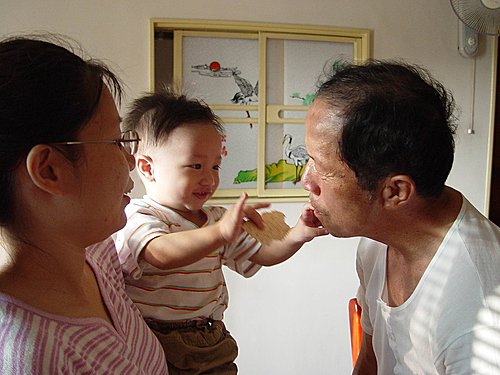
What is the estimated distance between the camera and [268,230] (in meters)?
1.35

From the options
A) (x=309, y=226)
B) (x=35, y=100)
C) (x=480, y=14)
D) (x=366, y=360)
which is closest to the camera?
(x=35, y=100)

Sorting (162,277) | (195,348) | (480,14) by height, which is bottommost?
(195,348)

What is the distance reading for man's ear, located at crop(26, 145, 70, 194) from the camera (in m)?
0.70

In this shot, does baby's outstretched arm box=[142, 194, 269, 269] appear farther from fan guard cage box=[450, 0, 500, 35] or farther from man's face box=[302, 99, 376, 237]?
fan guard cage box=[450, 0, 500, 35]

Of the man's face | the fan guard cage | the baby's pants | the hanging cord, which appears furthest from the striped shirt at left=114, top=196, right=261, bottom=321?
the hanging cord

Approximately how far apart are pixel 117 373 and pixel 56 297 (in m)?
0.17

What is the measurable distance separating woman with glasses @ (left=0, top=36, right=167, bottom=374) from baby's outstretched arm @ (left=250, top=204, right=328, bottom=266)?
53 centimetres

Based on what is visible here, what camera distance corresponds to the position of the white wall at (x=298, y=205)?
257 centimetres

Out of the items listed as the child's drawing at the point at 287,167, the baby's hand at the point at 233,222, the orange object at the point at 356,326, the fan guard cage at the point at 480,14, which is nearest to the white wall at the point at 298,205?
the child's drawing at the point at 287,167

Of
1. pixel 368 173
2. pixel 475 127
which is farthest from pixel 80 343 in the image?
pixel 475 127

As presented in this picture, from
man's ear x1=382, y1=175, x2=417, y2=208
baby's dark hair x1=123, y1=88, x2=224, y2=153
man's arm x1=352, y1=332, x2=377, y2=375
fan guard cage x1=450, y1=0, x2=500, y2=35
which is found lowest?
man's arm x1=352, y1=332, x2=377, y2=375

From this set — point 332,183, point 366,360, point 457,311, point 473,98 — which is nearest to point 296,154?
point 473,98

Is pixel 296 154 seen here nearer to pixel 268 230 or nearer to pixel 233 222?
pixel 268 230

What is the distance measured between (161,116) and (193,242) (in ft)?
1.25
